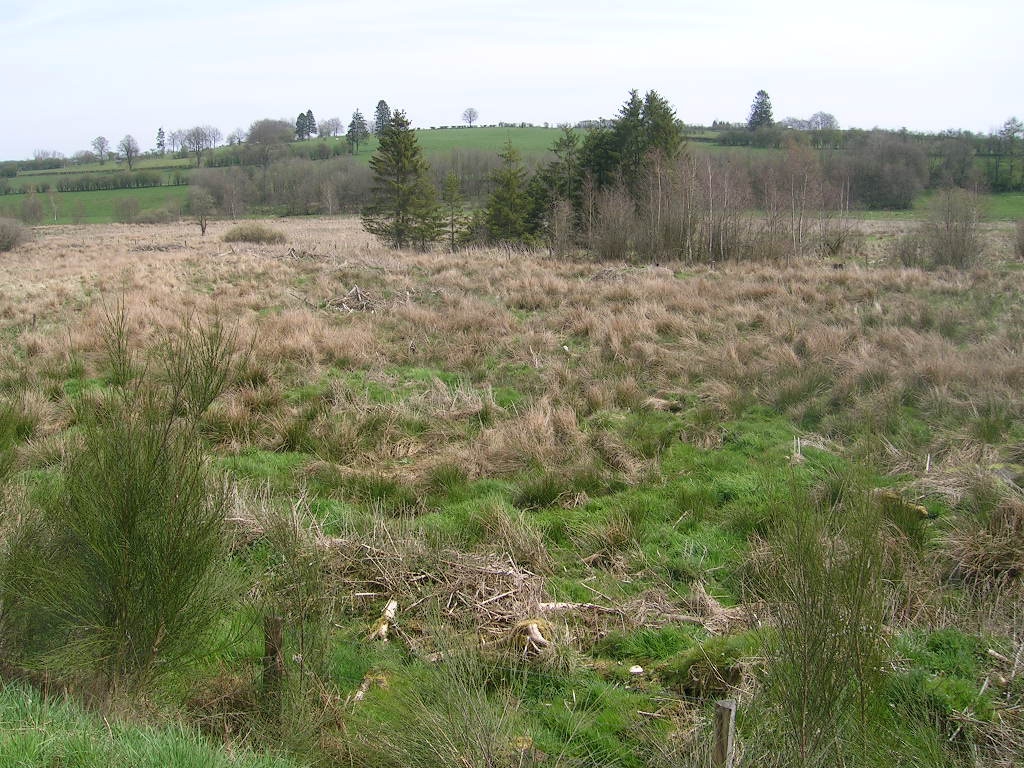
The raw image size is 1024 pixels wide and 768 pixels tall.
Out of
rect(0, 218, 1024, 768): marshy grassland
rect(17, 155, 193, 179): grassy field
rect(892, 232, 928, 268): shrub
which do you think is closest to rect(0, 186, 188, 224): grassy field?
rect(17, 155, 193, 179): grassy field

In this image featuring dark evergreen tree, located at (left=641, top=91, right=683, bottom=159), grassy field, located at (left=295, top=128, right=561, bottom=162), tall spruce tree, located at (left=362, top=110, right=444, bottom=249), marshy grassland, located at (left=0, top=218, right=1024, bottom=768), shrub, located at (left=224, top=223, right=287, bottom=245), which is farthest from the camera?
grassy field, located at (left=295, top=128, right=561, bottom=162)

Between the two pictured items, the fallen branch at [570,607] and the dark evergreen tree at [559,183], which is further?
the dark evergreen tree at [559,183]

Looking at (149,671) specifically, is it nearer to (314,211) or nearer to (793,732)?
(793,732)

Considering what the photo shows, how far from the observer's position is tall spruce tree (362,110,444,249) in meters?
36.3

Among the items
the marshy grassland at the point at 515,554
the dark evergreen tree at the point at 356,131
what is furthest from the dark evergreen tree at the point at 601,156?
the dark evergreen tree at the point at 356,131

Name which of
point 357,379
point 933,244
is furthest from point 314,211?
point 357,379

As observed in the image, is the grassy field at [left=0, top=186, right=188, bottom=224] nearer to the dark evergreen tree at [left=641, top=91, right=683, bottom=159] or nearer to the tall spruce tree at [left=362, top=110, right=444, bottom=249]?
the tall spruce tree at [left=362, top=110, right=444, bottom=249]

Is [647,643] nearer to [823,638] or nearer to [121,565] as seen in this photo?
[823,638]

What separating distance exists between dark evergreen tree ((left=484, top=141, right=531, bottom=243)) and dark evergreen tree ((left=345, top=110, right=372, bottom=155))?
58228 millimetres

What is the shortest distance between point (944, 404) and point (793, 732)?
641 centimetres

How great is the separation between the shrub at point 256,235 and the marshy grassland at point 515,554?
25385 mm

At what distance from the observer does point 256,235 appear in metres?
36.1

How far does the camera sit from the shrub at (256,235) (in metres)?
35.7

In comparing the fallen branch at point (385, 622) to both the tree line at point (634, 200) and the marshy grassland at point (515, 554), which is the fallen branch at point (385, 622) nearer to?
the marshy grassland at point (515, 554)
